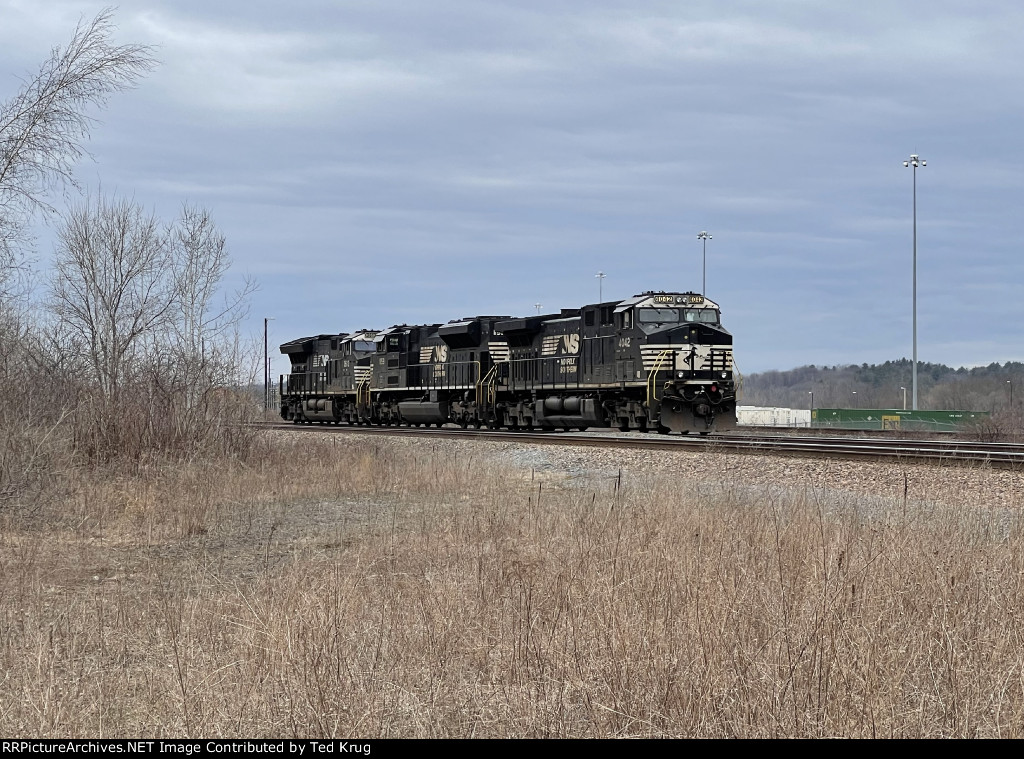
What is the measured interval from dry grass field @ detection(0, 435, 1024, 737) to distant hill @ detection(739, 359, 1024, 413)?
3426 inches

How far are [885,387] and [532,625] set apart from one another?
448 ft

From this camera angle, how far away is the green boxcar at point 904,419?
37625mm

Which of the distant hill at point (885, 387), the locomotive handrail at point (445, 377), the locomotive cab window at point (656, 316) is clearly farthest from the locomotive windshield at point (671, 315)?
the distant hill at point (885, 387)

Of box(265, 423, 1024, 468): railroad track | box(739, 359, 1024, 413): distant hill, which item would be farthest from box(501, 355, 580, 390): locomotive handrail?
box(739, 359, 1024, 413): distant hill

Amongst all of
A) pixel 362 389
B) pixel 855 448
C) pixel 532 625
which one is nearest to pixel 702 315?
pixel 855 448

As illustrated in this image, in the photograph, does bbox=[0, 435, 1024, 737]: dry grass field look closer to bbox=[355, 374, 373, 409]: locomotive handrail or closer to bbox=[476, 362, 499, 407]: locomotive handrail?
bbox=[476, 362, 499, 407]: locomotive handrail

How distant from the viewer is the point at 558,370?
2852 centimetres

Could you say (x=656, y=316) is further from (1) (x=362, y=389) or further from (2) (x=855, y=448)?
(1) (x=362, y=389)

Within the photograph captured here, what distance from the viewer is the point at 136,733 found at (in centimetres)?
457

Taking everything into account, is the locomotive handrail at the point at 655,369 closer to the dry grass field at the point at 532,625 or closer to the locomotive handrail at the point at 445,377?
the locomotive handrail at the point at 445,377

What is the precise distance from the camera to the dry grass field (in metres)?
4.62

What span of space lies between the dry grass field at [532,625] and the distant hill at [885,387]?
3426 inches
